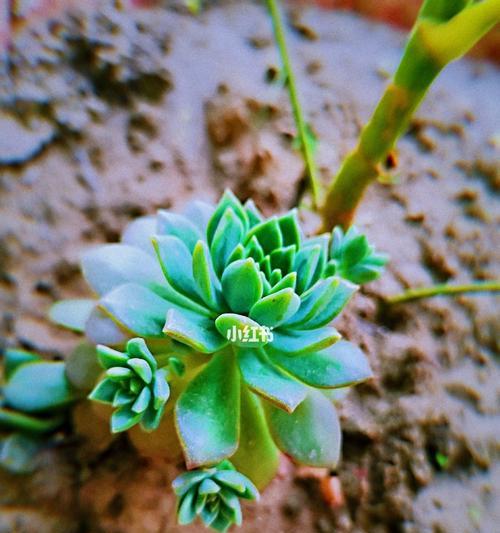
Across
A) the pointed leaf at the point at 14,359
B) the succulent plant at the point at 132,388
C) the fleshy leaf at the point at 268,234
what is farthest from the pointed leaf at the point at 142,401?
the pointed leaf at the point at 14,359

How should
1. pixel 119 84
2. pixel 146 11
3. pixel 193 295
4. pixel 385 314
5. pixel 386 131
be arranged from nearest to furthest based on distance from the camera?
1. pixel 193 295
2. pixel 386 131
3. pixel 385 314
4. pixel 119 84
5. pixel 146 11

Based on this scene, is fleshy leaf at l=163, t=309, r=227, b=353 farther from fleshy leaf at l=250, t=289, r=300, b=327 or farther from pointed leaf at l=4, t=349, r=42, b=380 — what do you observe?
pointed leaf at l=4, t=349, r=42, b=380

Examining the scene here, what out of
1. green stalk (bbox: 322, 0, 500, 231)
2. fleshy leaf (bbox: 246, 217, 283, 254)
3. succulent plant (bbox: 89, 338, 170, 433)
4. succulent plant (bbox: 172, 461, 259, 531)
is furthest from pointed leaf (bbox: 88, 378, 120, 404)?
Answer: green stalk (bbox: 322, 0, 500, 231)

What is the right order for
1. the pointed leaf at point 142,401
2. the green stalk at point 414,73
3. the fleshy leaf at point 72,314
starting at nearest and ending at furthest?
the pointed leaf at point 142,401 → the green stalk at point 414,73 → the fleshy leaf at point 72,314

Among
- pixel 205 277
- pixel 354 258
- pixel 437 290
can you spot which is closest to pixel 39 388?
pixel 205 277

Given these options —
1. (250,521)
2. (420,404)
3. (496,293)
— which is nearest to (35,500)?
(250,521)

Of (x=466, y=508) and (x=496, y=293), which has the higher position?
(x=496, y=293)

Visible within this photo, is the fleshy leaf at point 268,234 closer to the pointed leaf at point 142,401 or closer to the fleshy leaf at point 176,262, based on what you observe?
the fleshy leaf at point 176,262

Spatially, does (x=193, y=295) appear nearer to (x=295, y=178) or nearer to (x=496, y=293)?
(x=295, y=178)
